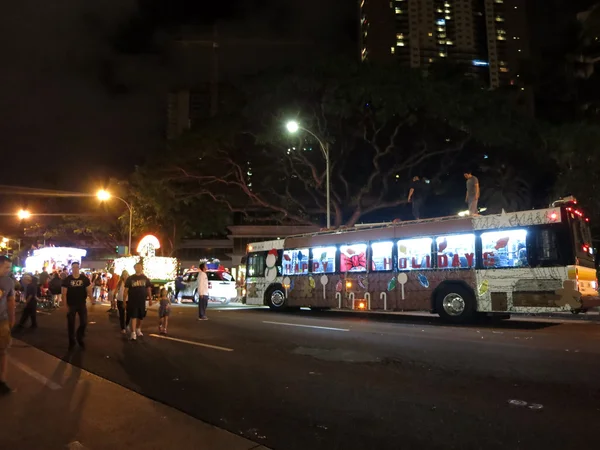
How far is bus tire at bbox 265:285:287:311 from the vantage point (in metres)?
18.6

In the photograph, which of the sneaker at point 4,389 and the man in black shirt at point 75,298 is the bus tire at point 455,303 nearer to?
the man in black shirt at point 75,298

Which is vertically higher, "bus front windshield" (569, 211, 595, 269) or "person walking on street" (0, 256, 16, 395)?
"bus front windshield" (569, 211, 595, 269)

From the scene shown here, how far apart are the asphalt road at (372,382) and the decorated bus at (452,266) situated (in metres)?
1.43

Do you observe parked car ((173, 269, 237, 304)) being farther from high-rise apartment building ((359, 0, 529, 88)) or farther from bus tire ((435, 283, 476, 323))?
high-rise apartment building ((359, 0, 529, 88))

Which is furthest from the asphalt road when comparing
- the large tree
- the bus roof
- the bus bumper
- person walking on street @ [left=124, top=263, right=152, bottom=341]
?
the large tree

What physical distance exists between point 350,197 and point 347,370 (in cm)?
1999

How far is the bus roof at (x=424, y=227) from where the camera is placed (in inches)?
507

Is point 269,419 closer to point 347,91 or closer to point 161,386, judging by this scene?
point 161,386

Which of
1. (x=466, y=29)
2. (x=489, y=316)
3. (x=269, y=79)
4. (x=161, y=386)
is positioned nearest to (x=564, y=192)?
(x=489, y=316)

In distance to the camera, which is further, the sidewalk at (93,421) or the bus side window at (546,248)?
the bus side window at (546,248)

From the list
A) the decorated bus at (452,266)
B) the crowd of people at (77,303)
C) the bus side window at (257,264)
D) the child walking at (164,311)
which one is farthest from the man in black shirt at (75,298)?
the bus side window at (257,264)

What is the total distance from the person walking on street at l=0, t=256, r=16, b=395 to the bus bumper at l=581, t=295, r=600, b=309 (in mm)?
12029

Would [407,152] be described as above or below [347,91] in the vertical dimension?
below

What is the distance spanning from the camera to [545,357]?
8.18 metres
